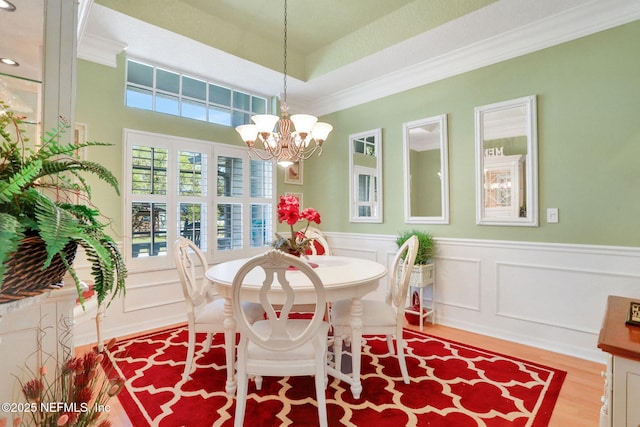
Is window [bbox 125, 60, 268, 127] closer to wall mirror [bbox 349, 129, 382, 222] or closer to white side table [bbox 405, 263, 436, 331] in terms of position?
wall mirror [bbox 349, 129, 382, 222]

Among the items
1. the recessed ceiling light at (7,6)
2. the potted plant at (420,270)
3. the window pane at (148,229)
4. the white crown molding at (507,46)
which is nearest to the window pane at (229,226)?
the window pane at (148,229)

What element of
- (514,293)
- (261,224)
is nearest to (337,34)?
(261,224)

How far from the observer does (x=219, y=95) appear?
3912mm

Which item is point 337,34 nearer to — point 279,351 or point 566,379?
point 279,351

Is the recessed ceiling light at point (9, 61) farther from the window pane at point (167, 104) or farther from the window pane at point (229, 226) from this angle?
the window pane at point (229, 226)

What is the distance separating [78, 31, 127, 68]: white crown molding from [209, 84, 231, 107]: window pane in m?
0.97

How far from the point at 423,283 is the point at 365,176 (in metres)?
1.57

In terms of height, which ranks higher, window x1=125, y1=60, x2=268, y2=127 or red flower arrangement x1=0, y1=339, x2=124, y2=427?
window x1=125, y1=60, x2=268, y2=127

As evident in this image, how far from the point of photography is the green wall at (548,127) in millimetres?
2443

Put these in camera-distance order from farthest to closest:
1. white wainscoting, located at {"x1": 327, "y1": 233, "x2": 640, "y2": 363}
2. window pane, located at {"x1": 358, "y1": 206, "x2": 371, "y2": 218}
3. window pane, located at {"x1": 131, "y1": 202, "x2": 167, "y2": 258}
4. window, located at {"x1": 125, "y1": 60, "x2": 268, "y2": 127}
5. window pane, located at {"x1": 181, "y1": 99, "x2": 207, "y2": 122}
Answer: window pane, located at {"x1": 358, "y1": 206, "x2": 371, "y2": 218}
window pane, located at {"x1": 181, "y1": 99, "x2": 207, "y2": 122}
window, located at {"x1": 125, "y1": 60, "x2": 268, "y2": 127}
window pane, located at {"x1": 131, "y1": 202, "x2": 167, "y2": 258}
white wainscoting, located at {"x1": 327, "y1": 233, "x2": 640, "y2": 363}

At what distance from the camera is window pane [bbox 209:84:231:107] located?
385 centimetres

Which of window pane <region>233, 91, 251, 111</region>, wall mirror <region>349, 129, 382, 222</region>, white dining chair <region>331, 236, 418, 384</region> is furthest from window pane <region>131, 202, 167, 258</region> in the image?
wall mirror <region>349, 129, 382, 222</region>

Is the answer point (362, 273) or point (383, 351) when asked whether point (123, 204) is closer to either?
point (362, 273)

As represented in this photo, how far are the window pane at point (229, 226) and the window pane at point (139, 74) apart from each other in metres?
1.50
